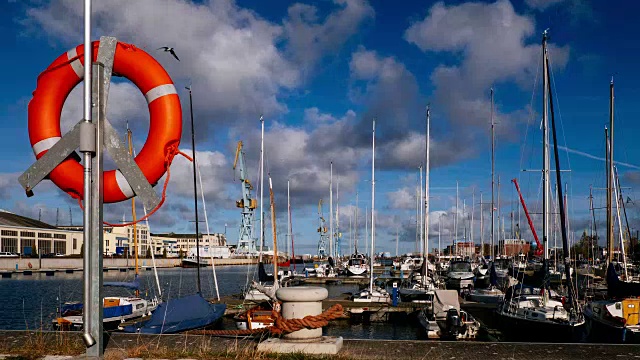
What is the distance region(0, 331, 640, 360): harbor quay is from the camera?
8148 mm

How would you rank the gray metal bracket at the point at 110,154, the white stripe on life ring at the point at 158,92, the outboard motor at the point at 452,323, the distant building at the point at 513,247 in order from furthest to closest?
the distant building at the point at 513,247 < the outboard motor at the point at 452,323 < the white stripe on life ring at the point at 158,92 < the gray metal bracket at the point at 110,154

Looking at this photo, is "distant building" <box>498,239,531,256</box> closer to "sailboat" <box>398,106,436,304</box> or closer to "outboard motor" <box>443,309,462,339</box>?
"sailboat" <box>398,106,436,304</box>

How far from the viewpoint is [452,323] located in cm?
2028

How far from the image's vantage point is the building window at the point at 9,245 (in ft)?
319

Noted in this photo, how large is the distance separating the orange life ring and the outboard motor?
14.3 meters

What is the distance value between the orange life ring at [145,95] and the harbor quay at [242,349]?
2449mm

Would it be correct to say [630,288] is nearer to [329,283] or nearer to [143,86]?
[143,86]

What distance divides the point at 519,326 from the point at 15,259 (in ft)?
260

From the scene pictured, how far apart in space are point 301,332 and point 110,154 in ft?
12.3

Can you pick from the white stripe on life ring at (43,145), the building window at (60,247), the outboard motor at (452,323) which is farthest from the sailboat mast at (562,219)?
the building window at (60,247)

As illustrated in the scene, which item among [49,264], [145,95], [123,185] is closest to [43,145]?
[123,185]

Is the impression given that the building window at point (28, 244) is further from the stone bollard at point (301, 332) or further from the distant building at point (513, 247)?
the stone bollard at point (301, 332)

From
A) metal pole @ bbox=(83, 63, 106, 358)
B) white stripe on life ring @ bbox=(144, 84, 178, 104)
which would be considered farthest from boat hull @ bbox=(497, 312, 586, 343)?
metal pole @ bbox=(83, 63, 106, 358)

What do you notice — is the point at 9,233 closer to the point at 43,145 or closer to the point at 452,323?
the point at 452,323
